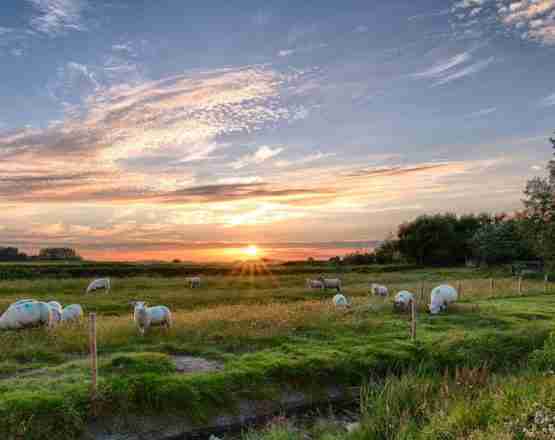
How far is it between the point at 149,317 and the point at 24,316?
18.1ft

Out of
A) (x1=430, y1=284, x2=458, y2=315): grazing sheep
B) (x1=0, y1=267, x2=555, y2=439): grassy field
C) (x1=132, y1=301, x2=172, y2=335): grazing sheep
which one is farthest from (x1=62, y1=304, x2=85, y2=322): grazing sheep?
(x1=430, y1=284, x2=458, y2=315): grazing sheep

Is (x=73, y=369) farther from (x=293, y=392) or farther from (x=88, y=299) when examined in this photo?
(x=88, y=299)

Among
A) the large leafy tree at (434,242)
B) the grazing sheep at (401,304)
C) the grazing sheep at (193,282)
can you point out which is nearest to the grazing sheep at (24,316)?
the grazing sheep at (401,304)

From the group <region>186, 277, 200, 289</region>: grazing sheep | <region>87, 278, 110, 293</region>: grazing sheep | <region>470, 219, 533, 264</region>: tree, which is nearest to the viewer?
<region>87, 278, 110, 293</region>: grazing sheep

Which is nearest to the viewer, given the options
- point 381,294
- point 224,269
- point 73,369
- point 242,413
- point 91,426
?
point 91,426

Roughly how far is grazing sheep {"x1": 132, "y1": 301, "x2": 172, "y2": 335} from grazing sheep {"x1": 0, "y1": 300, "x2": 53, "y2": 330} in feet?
14.0

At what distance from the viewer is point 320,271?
68688mm

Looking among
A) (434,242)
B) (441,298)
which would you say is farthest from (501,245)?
(441,298)

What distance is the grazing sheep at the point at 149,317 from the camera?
19156 mm

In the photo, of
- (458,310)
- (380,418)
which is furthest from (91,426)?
(458,310)

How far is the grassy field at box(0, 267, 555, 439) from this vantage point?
11.8 m

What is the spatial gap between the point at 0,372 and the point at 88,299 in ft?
66.8

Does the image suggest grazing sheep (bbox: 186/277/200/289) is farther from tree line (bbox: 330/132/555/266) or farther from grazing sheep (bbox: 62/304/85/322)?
tree line (bbox: 330/132/555/266)

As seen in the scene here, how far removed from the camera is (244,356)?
15625 millimetres
